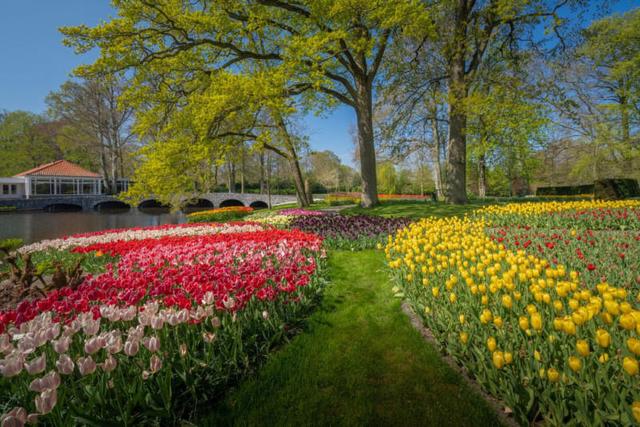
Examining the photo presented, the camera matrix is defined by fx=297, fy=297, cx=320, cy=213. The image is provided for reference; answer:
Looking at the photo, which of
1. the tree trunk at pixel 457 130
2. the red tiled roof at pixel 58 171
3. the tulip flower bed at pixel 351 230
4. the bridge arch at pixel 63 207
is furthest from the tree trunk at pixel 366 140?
the red tiled roof at pixel 58 171

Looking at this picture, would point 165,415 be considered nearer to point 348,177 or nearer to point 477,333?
point 477,333

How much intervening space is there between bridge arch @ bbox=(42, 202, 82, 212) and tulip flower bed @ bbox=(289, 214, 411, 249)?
39.6m

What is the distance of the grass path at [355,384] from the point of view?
2.16 metres

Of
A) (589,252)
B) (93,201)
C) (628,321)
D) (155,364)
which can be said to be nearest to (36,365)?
(155,364)

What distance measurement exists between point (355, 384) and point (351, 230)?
5.62m

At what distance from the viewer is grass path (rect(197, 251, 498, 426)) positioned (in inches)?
84.9

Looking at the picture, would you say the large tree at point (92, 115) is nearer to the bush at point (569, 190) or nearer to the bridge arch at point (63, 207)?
the bridge arch at point (63, 207)

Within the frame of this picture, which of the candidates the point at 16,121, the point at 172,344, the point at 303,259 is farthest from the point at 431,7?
the point at 16,121

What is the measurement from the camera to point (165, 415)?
199 cm

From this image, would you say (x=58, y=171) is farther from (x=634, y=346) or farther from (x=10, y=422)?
(x=634, y=346)

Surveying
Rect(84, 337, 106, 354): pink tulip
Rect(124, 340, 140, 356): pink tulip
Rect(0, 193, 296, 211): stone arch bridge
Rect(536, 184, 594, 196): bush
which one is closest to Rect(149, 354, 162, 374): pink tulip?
Rect(124, 340, 140, 356): pink tulip

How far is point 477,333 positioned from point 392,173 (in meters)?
38.3

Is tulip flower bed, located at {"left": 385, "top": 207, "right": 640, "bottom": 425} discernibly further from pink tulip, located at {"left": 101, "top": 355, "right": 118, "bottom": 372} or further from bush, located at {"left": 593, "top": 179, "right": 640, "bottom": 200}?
bush, located at {"left": 593, "top": 179, "right": 640, "bottom": 200}

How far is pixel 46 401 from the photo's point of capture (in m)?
1.57
